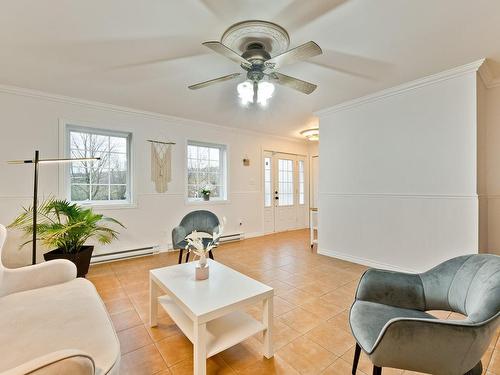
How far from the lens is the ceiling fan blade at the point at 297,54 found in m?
1.71

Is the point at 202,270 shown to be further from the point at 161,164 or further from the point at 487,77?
the point at 487,77

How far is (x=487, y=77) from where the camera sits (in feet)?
9.45

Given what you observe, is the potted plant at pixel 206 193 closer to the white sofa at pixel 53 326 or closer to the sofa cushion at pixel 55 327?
the white sofa at pixel 53 326

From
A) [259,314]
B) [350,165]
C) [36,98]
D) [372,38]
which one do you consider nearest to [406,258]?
[350,165]

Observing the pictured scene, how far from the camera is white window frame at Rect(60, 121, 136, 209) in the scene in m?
3.54

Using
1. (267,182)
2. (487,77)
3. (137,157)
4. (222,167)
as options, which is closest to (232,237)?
(222,167)

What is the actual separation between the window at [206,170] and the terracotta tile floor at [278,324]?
63.7 inches

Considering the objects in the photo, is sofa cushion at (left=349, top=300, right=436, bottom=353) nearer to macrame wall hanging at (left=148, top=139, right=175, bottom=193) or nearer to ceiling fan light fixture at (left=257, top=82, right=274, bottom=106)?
ceiling fan light fixture at (left=257, top=82, right=274, bottom=106)

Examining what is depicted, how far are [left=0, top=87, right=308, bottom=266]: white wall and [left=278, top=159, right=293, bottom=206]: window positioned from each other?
0.41m

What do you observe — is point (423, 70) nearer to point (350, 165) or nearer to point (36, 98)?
point (350, 165)

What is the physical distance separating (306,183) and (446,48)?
15.2 feet

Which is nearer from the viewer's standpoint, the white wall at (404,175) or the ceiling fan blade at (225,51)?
the ceiling fan blade at (225,51)

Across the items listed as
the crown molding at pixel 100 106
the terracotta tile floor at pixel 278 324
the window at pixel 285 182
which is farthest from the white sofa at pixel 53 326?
the window at pixel 285 182

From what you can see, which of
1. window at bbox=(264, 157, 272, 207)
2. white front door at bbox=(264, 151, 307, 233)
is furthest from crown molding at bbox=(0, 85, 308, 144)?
white front door at bbox=(264, 151, 307, 233)
